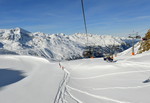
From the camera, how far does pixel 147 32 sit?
56.0 metres

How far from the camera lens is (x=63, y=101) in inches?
314

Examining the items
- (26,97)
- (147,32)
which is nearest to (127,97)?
(26,97)

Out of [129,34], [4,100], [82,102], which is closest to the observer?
[82,102]

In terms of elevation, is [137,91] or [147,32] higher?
[147,32]

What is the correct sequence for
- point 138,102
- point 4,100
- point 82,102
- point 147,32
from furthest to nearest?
point 147,32 → point 4,100 → point 82,102 → point 138,102

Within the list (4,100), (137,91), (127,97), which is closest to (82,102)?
(127,97)

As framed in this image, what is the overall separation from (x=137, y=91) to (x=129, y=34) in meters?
39.8

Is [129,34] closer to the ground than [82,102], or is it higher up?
higher up

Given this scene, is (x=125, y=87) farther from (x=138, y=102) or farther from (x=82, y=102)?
(x=82, y=102)

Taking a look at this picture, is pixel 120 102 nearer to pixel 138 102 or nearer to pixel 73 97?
pixel 138 102

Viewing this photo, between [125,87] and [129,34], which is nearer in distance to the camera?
[125,87]

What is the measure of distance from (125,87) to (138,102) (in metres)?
2.59

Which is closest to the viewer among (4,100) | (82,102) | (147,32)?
(82,102)

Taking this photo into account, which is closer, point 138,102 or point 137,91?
point 138,102
